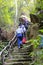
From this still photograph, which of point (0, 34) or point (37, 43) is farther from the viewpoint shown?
point (0, 34)

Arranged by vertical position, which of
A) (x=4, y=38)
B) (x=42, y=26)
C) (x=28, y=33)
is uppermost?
(x=42, y=26)

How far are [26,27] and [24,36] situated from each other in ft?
2.61

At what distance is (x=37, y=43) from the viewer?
469 centimetres

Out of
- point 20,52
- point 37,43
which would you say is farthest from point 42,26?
point 20,52

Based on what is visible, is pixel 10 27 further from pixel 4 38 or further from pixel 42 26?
pixel 42 26

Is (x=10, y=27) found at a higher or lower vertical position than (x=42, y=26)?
lower

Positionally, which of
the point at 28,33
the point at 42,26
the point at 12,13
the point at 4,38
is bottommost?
the point at 4,38

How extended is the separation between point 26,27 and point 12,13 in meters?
11.3

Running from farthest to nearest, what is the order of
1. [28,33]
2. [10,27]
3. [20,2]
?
[20,2] < [10,27] < [28,33]

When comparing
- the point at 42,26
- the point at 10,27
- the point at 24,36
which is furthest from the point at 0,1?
the point at 42,26

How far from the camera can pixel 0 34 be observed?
2267 centimetres

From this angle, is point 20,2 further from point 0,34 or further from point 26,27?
point 26,27

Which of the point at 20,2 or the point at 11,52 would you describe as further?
the point at 20,2

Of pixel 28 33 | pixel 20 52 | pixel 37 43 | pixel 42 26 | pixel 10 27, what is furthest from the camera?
pixel 10 27
